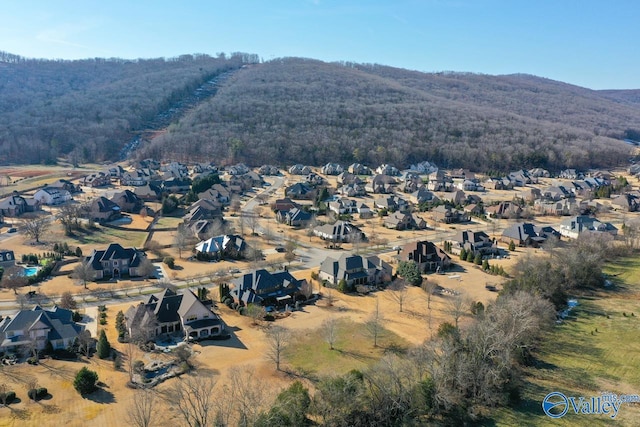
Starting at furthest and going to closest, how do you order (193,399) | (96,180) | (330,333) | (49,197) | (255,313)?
1. (96,180)
2. (49,197)
3. (255,313)
4. (330,333)
5. (193,399)

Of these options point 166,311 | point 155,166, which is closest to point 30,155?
point 155,166

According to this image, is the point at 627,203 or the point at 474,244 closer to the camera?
the point at 474,244

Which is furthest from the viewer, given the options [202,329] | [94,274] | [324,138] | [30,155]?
[324,138]

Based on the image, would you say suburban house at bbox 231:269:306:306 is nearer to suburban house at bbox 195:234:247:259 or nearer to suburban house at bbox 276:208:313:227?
suburban house at bbox 195:234:247:259

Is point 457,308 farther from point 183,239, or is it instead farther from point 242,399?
point 183,239

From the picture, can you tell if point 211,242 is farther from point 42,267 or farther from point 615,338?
point 615,338

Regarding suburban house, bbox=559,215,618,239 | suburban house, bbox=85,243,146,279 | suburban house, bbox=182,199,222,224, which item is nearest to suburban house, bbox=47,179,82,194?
suburban house, bbox=182,199,222,224

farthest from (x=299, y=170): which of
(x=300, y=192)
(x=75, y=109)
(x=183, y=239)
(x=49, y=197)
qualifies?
(x=75, y=109)
